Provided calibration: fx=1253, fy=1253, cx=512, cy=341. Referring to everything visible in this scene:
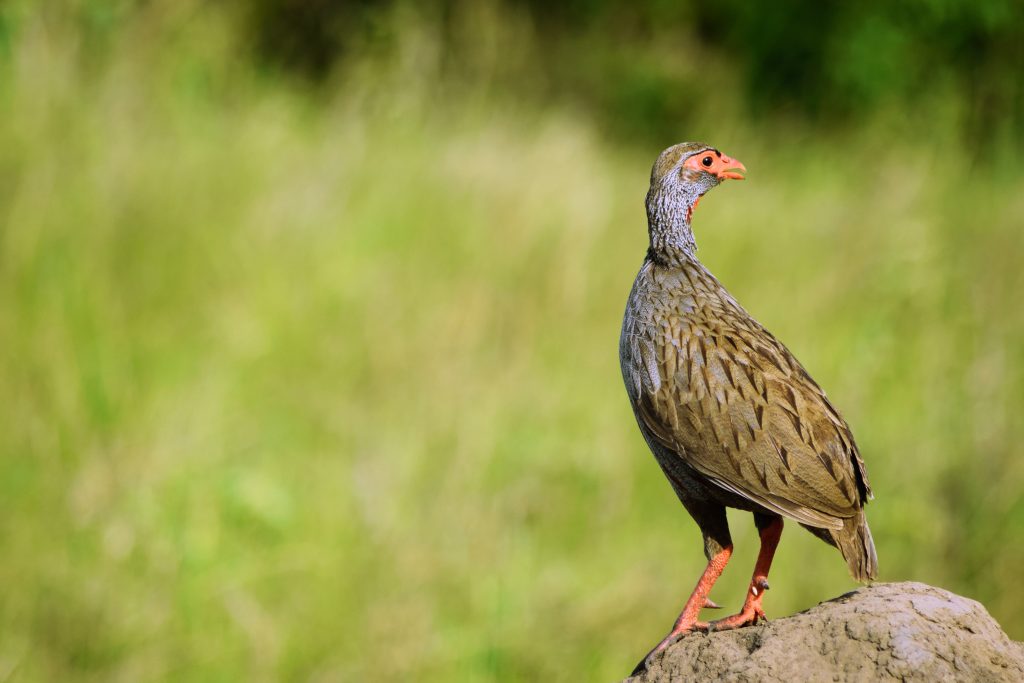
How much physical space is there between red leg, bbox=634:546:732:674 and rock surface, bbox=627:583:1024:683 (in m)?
0.06

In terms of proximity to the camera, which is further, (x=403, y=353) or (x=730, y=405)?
(x=403, y=353)

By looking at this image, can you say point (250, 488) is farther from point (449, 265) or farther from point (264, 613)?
point (449, 265)

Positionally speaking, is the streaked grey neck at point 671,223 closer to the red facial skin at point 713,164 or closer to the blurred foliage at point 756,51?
the red facial skin at point 713,164

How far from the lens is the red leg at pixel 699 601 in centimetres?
267

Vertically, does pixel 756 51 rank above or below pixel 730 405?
above

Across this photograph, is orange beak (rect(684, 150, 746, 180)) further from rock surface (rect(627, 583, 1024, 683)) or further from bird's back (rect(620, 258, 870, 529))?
rock surface (rect(627, 583, 1024, 683))

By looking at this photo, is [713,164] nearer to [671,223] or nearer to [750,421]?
[671,223]

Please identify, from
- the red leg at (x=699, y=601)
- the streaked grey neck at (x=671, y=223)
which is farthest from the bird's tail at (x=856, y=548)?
the streaked grey neck at (x=671, y=223)

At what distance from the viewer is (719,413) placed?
8.77 feet

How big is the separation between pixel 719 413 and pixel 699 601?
1.43 feet

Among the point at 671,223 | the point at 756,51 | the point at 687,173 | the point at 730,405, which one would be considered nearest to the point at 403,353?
the point at 671,223

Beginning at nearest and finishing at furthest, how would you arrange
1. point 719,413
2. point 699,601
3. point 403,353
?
point 719,413 → point 699,601 → point 403,353

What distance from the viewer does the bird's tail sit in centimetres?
268

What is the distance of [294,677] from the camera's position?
612 cm
